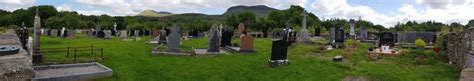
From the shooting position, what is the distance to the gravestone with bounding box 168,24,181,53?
62.5 ft

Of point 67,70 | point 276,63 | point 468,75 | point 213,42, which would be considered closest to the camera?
point 468,75

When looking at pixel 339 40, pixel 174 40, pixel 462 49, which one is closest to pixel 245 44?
pixel 174 40

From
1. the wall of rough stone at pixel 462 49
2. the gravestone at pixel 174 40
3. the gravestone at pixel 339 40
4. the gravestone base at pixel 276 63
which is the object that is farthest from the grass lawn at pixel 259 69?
the gravestone at pixel 339 40

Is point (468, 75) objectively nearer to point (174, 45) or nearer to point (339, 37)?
point (174, 45)

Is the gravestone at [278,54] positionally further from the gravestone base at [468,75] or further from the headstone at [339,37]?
the headstone at [339,37]

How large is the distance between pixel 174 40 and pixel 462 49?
1087 cm

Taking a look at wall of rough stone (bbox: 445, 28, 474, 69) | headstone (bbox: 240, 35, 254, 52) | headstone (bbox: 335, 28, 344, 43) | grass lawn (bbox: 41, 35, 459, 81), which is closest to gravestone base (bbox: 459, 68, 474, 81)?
wall of rough stone (bbox: 445, 28, 474, 69)

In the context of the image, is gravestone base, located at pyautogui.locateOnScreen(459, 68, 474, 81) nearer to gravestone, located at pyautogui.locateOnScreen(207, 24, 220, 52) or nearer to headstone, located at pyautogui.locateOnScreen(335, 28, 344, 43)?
gravestone, located at pyautogui.locateOnScreen(207, 24, 220, 52)

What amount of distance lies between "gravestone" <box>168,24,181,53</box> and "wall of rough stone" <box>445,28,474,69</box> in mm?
10320

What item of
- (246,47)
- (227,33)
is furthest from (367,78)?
(227,33)

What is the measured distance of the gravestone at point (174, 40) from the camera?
1906 cm

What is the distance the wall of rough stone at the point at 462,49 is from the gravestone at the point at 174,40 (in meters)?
10.3

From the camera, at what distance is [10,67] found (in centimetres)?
897

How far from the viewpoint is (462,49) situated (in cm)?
1373
